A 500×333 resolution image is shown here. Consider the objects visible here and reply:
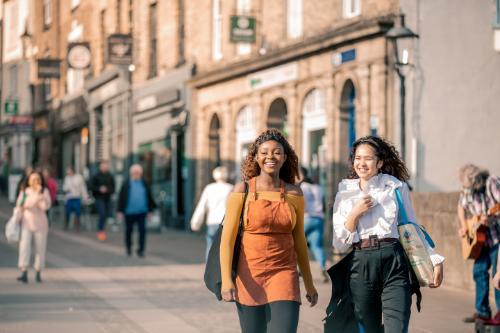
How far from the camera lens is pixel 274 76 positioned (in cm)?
2680

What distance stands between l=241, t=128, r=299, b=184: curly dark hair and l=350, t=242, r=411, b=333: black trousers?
0.67 meters

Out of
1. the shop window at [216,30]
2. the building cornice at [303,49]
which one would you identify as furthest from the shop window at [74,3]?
the shop window at [216,30]

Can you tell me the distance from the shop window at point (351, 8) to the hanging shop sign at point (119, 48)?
42.4 ft

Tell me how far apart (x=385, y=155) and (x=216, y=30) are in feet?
79.6

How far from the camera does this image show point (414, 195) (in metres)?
16.7

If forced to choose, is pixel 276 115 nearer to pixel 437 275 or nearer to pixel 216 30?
pixel 216 30

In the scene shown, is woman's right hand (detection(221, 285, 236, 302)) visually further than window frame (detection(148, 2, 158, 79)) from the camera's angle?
No

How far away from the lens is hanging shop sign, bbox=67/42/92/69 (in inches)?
1522

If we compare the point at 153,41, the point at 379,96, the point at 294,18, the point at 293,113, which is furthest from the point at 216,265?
the point at 153,41

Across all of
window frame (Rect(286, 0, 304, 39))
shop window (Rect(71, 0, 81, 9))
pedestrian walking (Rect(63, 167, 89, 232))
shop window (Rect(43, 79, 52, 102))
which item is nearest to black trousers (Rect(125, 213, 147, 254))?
window frame (Rect(286, 0, 304, 39))

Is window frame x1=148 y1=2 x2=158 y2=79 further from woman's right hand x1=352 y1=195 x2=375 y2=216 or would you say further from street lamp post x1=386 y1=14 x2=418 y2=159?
woman's right hand x1=352 y1=195 x2=375 y2=216

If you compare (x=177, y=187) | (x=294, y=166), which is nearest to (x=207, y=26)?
(x=177, y=187)

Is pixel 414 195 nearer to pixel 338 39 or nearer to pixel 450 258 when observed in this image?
pixel 450 258

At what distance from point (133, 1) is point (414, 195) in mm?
22873
